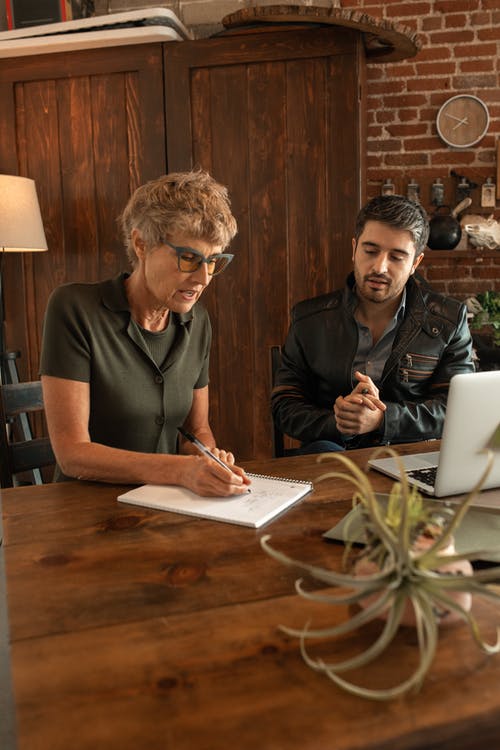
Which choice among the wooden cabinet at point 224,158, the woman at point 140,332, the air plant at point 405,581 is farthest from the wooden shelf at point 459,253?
the air plant at point 405,581

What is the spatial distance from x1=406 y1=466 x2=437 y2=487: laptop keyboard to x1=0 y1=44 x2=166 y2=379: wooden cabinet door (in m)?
2.20

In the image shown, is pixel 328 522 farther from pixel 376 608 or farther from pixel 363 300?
pixel 363 300

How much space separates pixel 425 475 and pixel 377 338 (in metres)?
0.94

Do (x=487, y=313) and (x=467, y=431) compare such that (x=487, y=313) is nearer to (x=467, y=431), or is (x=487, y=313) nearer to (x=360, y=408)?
(x=360, y=408)

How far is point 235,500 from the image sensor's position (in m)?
1.25

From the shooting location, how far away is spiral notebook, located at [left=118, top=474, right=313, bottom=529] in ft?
3.84

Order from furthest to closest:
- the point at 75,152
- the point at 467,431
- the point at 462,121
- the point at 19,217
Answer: the point at 462,121 < the point at 75,152 < the point at 19,217 < the point at 467,431

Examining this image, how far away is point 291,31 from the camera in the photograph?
291cm

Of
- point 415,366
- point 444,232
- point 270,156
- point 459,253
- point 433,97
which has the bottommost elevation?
point 415,366

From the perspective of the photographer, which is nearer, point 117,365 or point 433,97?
point 117,365

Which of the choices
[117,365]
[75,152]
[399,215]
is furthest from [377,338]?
[75,152]

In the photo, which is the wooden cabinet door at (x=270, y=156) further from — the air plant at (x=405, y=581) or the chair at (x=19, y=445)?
the air plant at (x=405, y=581)

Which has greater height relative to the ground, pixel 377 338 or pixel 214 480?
pixel 377 338

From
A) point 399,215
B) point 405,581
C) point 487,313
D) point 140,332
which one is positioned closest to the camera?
point 405,581
